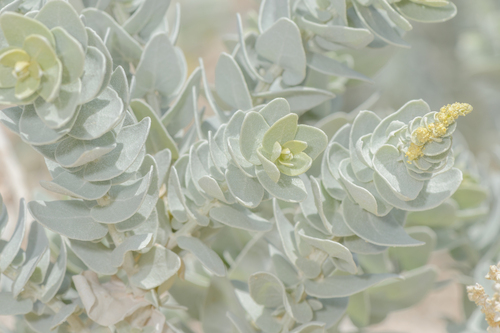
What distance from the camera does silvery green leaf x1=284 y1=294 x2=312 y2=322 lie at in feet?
0.95

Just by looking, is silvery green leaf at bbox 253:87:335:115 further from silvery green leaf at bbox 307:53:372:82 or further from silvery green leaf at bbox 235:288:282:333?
silvery green leaf at bbox 235:288:282:333

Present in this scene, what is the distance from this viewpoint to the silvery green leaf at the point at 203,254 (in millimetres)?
265

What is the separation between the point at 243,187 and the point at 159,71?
0.39 feet

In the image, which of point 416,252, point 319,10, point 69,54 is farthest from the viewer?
point 416,252

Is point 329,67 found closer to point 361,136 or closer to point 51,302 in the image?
point 361,136

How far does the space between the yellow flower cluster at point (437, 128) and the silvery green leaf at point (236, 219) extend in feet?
0.28

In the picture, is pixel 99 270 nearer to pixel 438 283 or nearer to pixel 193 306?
pixel 193 306

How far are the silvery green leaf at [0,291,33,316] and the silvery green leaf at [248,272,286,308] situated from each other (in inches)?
4.7

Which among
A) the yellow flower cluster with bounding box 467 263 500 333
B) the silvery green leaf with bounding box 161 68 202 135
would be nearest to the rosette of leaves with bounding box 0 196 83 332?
the silvery green leaf with bounding box 161 68 202 135

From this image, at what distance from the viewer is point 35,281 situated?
280 millimetres

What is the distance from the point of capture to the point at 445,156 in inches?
8.8

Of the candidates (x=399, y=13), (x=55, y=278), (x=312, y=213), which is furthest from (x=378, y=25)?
(x=55, y=278)

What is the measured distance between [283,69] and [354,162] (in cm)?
10

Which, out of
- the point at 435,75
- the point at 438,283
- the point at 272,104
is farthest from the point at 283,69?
the point at 435,75
